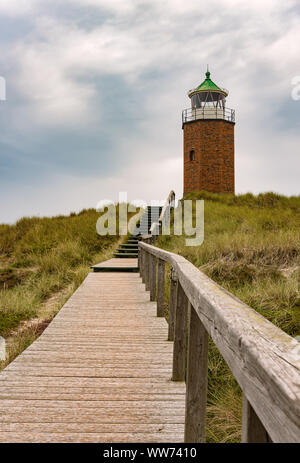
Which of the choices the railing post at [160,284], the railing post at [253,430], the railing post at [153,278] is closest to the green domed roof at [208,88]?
the railing post at [153,278]

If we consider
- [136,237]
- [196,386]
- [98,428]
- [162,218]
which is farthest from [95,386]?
[162,218]

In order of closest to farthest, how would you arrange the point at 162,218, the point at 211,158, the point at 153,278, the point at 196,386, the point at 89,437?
the point at 196,386 → the point at 89,437 → the point at 153,278 → the point at 162,218 → the point at 211,158

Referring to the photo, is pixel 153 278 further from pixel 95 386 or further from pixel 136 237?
pixel 136 237

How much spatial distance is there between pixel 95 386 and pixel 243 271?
5.46m

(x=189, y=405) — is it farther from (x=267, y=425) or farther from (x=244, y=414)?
(x=267, y=425)

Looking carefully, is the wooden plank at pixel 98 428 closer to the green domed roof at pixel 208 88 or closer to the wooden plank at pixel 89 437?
the wooden plank at pixel 89 437

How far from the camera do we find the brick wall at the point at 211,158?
90.1ft

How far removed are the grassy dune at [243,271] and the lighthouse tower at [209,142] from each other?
377 inches

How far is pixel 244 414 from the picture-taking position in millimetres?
1145

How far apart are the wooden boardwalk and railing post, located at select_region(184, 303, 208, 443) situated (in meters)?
0.27

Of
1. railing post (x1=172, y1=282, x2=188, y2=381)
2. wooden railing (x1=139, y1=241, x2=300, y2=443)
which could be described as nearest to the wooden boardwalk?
railing post (x1=172, y1=282, x2=188, y2=381)

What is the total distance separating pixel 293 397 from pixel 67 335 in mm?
4238

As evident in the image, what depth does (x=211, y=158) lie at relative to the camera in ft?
90.4

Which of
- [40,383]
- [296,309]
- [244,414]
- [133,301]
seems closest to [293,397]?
[244,414]
